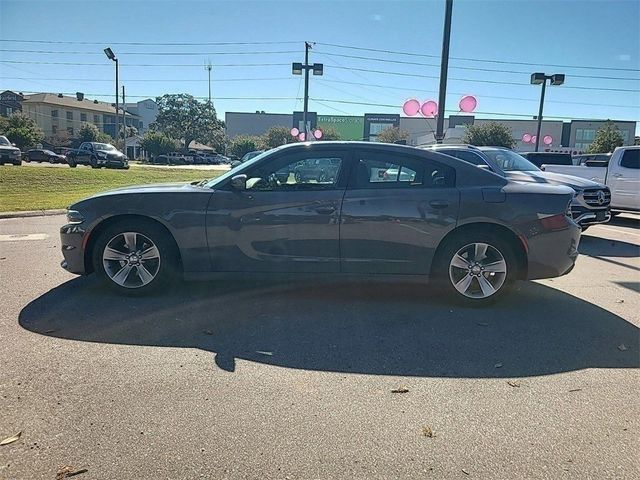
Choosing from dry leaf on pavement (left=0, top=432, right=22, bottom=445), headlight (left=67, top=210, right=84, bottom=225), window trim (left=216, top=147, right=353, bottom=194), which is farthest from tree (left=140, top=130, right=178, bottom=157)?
dry leaf on pavement (left=0, top=432, right=22, bottom=445)

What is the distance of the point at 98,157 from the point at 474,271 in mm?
29739

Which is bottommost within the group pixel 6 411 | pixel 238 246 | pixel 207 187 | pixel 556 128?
pixel 6 411

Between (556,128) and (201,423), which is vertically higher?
(556,128)

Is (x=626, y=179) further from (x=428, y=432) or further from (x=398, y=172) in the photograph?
(x=428, y=432)

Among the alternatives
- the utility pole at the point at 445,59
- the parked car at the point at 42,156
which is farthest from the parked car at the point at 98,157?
the utility pole at the point at 445,59

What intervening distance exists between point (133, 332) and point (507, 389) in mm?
2922

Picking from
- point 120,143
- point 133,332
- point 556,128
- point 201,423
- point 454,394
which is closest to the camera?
point 201,423

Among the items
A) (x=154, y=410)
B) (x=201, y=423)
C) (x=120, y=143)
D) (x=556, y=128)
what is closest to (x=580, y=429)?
(x=201, y=423)

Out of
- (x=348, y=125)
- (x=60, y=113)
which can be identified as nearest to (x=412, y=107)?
(x=348, y=125)

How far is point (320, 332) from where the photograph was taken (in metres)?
3.99

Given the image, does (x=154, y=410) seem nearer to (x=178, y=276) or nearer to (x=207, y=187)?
(x=178, y=276)

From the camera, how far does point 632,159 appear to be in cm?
1192

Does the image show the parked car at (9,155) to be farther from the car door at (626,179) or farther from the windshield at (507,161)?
the car door at (626,179)

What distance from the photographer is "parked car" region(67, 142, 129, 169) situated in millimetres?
29250
